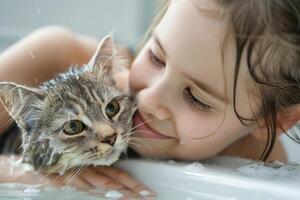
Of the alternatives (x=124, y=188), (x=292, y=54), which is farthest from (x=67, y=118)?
(x=292, y=54)

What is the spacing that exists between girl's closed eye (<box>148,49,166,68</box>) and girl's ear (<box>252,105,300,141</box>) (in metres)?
0.24

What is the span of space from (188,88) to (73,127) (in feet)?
0.78

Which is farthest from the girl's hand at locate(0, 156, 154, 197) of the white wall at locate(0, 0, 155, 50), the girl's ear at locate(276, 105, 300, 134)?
the white wall at locate(0, 0, 155, 50)

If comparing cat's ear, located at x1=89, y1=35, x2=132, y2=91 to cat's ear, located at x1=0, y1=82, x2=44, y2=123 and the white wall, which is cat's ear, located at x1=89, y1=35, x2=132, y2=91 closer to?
cat's ear, located at x1=0, y1=82, x2=44, y2=123

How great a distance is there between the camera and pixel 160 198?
0.94 meters

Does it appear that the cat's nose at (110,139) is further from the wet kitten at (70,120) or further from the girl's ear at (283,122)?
the girl's ear at (283,122)

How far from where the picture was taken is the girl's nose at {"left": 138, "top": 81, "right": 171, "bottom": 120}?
0.99m

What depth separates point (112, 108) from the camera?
40.3 inches

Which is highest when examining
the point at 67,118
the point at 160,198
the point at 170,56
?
the point at 170,56

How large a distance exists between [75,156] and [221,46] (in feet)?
1.15

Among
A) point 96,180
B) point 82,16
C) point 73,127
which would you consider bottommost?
point 96,180

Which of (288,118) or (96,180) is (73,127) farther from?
(288,118)

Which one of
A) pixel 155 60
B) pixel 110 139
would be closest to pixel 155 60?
pixel 155 60

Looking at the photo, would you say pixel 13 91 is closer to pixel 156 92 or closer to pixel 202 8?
pixel 156 92
